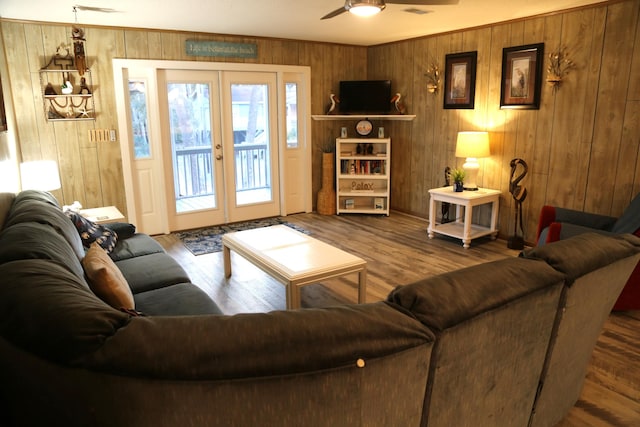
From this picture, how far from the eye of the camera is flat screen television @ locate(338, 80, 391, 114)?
20.2ft

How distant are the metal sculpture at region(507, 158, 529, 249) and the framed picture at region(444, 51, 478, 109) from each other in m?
0.94

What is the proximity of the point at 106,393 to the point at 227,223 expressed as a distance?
494 centimetres

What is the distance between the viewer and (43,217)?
2.47 m

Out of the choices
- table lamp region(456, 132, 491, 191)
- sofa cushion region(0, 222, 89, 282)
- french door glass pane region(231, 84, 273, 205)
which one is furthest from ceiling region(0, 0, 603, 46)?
sofa cushion region(0, 222, 89, 282)

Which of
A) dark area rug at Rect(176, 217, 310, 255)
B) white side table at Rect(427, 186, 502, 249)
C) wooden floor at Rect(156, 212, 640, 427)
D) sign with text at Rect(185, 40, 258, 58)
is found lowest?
wooden floor at Rect(156, 212, 640, 427)

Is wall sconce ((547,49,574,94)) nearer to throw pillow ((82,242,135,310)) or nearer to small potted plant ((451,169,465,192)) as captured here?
small potted plant ((451,169,465,192))

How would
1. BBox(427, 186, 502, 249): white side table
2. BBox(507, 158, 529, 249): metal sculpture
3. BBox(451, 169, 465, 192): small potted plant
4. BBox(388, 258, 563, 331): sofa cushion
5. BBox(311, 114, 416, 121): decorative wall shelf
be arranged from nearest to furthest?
1. BBox(388, 258, 563, 331): sofa cushion
2. BBox(507, 158, 529, 249): metal sculpture
3. BBox(427, 186, 502, 249): white side table
4. BBox(451, 169, 465, 192): small potted plant
5. BBox(311, 114, 416, 121): decorative wall shelf

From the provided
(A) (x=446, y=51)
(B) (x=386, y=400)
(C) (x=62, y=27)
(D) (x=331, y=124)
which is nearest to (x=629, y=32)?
(A) (x=446, y=51)

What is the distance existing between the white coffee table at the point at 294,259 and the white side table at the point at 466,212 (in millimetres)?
1958

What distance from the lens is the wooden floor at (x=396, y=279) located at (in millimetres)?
2355

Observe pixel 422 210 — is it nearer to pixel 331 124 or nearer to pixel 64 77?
pixel 331 124

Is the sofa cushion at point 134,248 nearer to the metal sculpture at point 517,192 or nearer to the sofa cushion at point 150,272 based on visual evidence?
the sofa cushion at point 150,272

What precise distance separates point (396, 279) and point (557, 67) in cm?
259

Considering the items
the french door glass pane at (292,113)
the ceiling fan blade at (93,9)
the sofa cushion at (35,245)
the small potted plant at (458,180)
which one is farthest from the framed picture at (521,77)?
the sofa cushion at (35,245)
